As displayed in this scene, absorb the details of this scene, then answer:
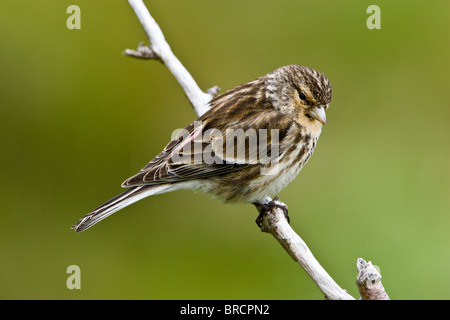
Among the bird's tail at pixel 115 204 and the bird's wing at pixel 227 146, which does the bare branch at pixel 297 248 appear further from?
the bird's tail at pixel 115 204

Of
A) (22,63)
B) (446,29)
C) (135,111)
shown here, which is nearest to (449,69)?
(446,29)

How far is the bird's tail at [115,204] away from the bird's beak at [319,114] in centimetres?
100

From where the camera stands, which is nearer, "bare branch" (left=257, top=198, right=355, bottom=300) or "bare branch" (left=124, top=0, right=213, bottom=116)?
"bare branch" (left=257, top=198, right=355, bottom=300)

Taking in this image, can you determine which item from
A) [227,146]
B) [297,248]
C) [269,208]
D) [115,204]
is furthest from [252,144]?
[115,204]

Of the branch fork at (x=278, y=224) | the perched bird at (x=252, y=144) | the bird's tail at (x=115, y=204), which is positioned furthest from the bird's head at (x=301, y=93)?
the bird's tail at (x=115, y=204)

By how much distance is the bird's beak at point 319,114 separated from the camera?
3.48m

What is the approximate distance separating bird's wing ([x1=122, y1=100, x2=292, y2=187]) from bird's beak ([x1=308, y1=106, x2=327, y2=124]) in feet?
0.54

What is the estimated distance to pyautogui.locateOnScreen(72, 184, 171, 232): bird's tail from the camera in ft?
10.5

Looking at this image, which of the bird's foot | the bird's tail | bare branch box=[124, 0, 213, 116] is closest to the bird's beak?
the bird's foot

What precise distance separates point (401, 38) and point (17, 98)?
3.46 meters

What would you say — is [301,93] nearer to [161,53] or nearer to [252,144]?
[252,144]

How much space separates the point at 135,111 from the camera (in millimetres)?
4977

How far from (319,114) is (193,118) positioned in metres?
1.68

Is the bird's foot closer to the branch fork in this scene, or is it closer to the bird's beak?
the branch fork
